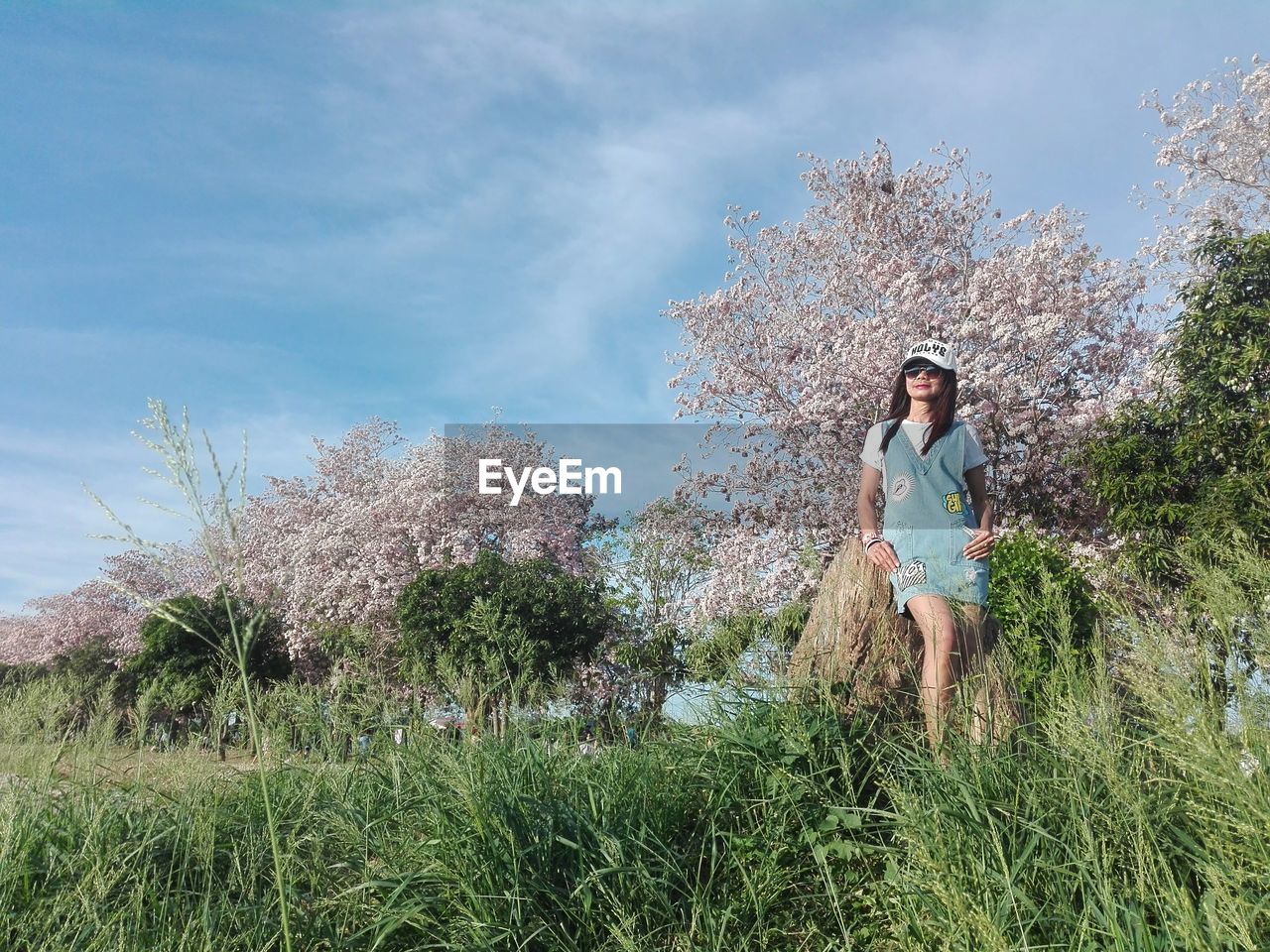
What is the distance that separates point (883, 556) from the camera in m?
4.55

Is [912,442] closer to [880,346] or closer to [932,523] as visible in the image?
[932,523]

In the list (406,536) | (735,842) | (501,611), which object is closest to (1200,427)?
(735,842)

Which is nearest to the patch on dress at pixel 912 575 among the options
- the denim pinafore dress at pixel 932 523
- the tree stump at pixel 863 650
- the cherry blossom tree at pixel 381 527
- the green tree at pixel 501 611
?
the denim pinafore dress at pixel 932 523

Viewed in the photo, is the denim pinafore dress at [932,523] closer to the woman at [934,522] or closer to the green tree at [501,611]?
the woman at [934,522]

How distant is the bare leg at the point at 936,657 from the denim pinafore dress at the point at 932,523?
8 centimetres

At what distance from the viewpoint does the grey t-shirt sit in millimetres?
5000

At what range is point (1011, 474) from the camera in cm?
1159

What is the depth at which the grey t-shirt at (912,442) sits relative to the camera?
500cm

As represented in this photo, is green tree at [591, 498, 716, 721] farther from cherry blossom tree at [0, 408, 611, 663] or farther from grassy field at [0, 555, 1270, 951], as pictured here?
grassy field at [0, 555, 1270, 951]

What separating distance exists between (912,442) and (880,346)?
24.1 feet

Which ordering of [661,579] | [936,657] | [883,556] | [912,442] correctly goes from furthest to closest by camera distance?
1. [661,579]
2. [912,442]
3. [883,556]
4. [936,657]

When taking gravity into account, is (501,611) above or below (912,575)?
below

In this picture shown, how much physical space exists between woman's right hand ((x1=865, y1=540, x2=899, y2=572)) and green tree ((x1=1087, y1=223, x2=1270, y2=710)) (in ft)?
17.1

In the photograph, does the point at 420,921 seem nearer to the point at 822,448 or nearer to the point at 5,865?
the point at 5,865
